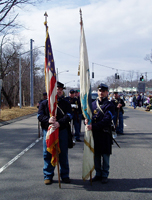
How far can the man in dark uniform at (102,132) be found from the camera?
4.68 metres

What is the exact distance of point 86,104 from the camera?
466 centimetres

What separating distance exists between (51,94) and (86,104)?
71 centimetres

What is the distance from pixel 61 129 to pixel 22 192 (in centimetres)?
134

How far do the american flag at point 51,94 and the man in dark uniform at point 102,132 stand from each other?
2.58 feet

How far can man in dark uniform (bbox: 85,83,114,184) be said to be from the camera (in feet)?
15.3

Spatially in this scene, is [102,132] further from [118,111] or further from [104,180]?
[118,111]

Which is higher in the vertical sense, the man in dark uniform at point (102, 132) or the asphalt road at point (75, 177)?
the man in dark uniform at point (102, 132)

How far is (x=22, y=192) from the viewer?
424cm

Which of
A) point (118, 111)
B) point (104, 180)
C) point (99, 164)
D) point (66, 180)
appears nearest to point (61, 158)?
point (66, 180)

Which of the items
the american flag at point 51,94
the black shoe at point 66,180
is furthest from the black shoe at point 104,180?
the american flag at point 51,94

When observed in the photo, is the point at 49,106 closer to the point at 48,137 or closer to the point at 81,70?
the point at 48,137

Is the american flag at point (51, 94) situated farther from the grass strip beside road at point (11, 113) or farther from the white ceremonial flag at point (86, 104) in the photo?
the grass strip beside road at point (11, 113)

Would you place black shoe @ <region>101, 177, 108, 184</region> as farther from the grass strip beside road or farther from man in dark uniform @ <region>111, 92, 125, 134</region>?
the grass strip beside road

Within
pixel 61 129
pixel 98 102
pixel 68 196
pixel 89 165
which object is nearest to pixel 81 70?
pixel 98 102
